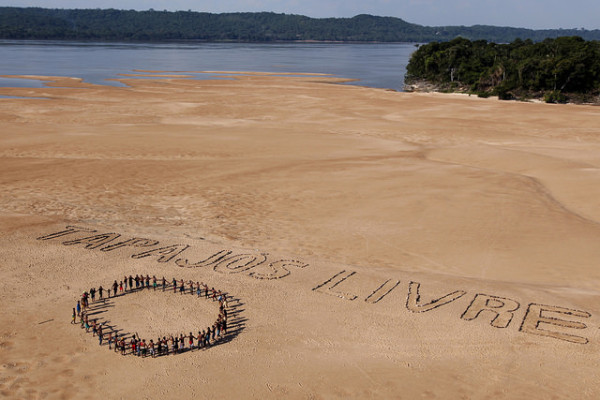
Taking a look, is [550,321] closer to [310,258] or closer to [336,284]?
[336,284]

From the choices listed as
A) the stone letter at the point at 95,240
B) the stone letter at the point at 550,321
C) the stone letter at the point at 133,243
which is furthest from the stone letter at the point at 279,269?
the stone letter at the point at 550,321

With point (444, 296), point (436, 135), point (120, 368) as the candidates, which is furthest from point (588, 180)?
point (120, 368)

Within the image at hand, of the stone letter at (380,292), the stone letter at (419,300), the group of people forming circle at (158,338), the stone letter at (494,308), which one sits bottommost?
the group of people forming circle at (158,338)

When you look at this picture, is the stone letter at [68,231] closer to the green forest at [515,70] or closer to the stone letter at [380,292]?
the stone letter at [380,292]

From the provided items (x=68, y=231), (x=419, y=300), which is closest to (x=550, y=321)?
(x=419, y=300)

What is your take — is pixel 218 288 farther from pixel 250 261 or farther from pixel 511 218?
pixel 511 218
